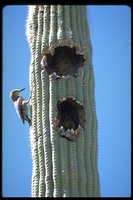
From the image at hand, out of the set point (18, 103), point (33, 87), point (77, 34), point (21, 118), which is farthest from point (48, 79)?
point (18, 103)

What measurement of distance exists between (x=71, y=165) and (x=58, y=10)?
6.36ft

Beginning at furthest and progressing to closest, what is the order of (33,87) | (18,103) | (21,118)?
(18,103) → (21,118) → (33,87)

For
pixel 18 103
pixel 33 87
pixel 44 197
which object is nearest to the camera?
pixel 44 197

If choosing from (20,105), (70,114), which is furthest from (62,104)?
(20,105)

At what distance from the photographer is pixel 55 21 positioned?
7328mm

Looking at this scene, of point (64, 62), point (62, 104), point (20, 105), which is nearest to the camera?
point (62, 104)

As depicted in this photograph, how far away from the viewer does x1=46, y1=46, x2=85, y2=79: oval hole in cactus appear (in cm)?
718

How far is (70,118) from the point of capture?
7270mm

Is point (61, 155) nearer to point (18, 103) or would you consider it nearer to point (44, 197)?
point (44, 197)

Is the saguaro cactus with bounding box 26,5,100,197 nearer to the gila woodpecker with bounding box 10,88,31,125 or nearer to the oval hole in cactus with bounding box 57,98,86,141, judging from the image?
the oval hole in cactus with bounding box 57,98,86,141

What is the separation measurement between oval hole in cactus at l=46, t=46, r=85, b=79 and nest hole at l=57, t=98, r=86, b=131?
1.11 ft

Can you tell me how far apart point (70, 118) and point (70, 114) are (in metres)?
0.05

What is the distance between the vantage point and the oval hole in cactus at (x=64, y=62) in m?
7.18

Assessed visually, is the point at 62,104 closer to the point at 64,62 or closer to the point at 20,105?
the point at 64,62
